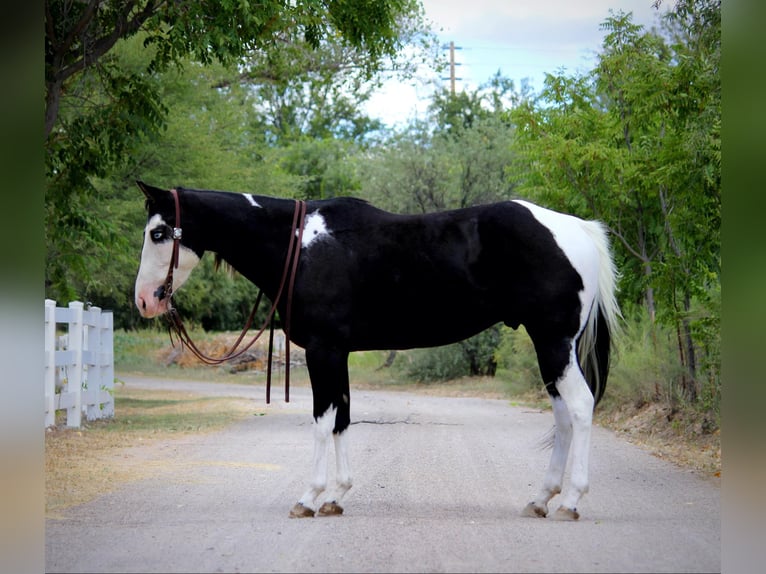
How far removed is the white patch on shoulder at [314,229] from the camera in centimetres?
540

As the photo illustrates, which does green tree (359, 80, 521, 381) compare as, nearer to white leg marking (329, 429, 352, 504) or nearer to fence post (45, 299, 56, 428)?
fence post (45, 299, 56, 428)

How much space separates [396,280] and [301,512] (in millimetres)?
1413

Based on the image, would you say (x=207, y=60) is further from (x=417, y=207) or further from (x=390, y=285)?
(x=417, y=207)

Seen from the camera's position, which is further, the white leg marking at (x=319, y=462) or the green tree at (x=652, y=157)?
the green tree at (x=652, y=157)

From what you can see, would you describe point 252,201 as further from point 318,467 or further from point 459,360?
point 459,360

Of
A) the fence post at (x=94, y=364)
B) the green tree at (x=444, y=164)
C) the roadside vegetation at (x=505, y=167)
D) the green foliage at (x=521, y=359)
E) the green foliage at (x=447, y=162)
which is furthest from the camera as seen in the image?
the green foliage at (x=447, y=162)

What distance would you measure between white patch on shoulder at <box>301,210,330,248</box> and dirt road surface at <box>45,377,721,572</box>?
159cm

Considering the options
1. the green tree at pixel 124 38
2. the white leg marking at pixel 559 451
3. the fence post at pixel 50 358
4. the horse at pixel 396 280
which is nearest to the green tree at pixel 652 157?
the horse at pixel 396 280

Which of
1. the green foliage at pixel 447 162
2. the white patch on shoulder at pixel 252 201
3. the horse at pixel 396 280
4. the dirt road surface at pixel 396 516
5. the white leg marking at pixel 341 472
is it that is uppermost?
the green foliage at pixel 447 162

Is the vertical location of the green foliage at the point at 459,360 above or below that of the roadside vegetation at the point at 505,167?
below

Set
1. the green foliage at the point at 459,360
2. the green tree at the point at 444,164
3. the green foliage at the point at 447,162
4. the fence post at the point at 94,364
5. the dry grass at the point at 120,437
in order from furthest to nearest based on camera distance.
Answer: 1. the green foliage at the point at 447,162
2. the green tree at the point at 444,164
3. the green foliage at the point at 459,360
4. the fence post at the point at 94,364
5. the dry grass at the point at 120,437

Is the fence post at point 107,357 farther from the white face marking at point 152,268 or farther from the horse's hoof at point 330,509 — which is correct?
the horse's hoof at point 330,509

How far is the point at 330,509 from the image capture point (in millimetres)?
5230

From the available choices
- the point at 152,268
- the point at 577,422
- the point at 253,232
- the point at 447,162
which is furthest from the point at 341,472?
the point at 447,162
